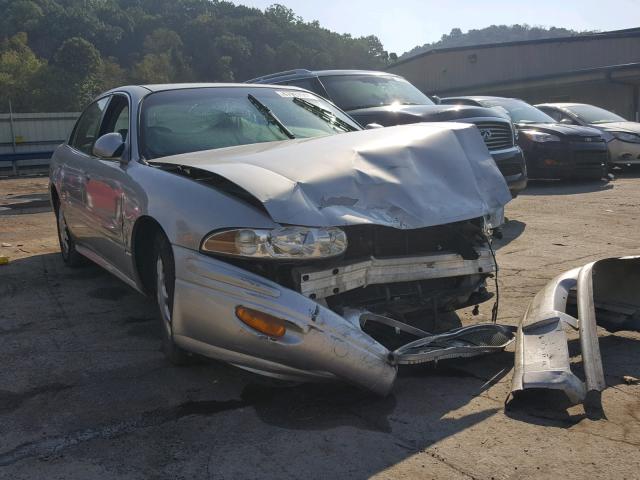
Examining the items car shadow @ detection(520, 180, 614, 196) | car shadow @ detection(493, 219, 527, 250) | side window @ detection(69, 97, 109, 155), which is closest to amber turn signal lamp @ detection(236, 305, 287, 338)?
side window @ detection(69, 97, 109, 155)

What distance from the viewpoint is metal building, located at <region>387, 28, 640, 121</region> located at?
24.8m

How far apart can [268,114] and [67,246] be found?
2.69m

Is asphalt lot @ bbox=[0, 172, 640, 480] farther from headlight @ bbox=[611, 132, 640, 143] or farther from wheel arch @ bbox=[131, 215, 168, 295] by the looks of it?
headlight @ bbox=[611, 132, 640, 143]

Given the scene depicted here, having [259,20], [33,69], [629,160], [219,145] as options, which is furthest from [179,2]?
[219,145]

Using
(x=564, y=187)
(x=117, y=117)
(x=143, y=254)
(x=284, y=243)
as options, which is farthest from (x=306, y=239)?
(x=564, y=187)

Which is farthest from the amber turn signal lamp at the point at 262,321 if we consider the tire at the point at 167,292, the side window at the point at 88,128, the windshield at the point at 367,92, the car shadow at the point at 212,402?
the windshield at the point at 367,92

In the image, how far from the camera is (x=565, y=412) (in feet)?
10.4

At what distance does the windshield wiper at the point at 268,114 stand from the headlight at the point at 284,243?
171 centimetres

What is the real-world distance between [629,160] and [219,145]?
1112 centimetres

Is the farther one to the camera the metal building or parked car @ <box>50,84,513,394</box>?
the metal building

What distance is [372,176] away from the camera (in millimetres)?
3625

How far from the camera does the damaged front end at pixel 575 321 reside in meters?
3.17

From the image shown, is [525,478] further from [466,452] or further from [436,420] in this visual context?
[436,420]

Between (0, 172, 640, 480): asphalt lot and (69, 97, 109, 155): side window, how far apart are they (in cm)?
159
